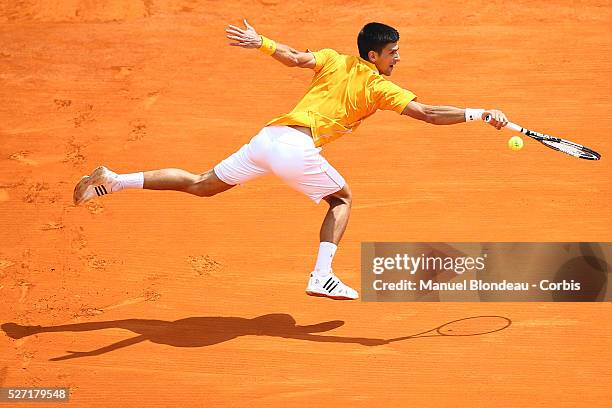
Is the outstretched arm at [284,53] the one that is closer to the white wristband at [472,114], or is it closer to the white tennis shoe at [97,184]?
the white wristband at [472,114]

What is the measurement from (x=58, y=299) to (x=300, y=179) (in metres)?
2.31

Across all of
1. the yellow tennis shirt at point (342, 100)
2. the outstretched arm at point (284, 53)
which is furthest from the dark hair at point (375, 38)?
the outstretched arm at point (284, 53)

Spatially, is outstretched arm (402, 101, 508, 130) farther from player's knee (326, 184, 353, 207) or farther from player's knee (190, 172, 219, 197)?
player's knee (190, 172, 219, 197)

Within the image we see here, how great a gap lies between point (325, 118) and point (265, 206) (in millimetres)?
2082

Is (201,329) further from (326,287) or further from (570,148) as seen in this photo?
(570,148)

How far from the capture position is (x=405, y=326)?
856 cm

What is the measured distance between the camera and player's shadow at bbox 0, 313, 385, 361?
841 centimetres

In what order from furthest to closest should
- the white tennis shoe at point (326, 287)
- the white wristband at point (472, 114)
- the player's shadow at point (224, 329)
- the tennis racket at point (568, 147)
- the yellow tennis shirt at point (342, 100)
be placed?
the tennis racket at point (568, 147), the player's shadow at point (224, 329), the white tennis shoe at point (326, 287), the yellow tennis shirt at point (342, 100), the white wristband at point (472, 114)

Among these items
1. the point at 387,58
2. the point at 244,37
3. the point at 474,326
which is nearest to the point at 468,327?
the point at 474,326

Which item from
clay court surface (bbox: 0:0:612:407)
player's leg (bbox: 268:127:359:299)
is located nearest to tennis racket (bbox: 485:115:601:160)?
clay court surface (bbox: 0:0:612:407)

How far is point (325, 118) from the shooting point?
8.23m

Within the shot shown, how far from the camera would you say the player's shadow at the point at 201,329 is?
27.6 feet

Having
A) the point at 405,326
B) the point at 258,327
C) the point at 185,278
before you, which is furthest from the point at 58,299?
the point at 405,326

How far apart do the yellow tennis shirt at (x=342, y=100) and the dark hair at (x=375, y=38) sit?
14cm
